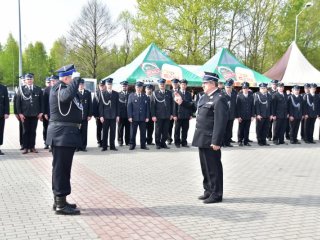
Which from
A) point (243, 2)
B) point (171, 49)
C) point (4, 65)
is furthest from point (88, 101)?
point (4, 65)

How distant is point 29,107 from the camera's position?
9734mm

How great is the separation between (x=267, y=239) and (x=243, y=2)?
3353cm

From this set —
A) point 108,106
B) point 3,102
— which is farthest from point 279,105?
point 3,102

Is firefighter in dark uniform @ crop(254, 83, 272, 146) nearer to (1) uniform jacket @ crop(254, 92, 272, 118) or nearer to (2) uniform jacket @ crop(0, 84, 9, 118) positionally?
(1) uniform jacket @ crop(254, 92, 272, 118)

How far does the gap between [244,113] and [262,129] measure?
2.56 feet

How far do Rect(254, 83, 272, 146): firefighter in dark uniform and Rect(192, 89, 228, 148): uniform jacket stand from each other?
21.7 ft

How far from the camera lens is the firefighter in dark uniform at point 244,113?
12.0 metres

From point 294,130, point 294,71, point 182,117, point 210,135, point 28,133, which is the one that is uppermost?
point 294,71

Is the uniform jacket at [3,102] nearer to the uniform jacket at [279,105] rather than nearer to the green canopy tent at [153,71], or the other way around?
the uniform jacket at [279,105]

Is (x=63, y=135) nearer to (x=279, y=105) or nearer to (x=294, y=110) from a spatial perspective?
(x=279, y=105)

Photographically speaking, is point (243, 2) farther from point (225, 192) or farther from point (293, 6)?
point (225, 192)

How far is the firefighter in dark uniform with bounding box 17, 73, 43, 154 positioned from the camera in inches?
382

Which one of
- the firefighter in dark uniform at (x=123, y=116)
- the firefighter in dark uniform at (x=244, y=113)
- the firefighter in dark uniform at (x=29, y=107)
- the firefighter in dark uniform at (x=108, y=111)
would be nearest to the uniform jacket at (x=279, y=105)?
the firefighter in dark uniform at (x=244, y=113)

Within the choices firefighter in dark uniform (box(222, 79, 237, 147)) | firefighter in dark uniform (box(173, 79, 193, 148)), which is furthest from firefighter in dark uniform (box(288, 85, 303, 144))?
firefighter in dark uniform (box(173, 79, 193, 148))
